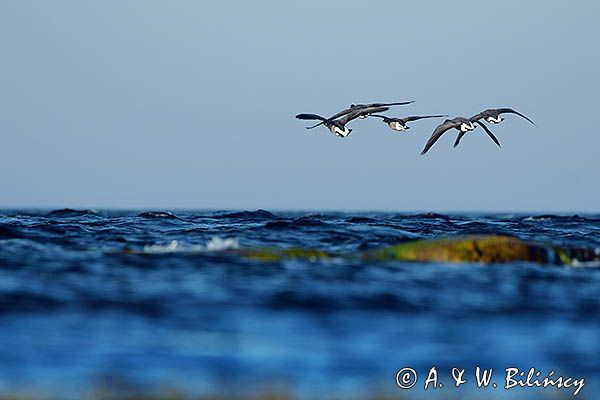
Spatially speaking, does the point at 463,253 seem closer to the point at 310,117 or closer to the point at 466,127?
the point at 310,117

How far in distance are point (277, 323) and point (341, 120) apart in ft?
67.6

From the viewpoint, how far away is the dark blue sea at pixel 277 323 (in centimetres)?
1205

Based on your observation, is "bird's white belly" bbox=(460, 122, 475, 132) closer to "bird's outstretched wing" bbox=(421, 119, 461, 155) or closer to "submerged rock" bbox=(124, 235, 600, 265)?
"bird's outstretched wing" bbox=(421, 119, 461, 155)

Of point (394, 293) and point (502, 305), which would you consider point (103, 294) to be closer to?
point (394, 293)

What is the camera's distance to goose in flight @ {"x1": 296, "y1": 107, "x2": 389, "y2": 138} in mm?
33562

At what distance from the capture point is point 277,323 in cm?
1543

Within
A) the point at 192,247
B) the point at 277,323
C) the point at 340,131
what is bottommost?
the point at 277,323

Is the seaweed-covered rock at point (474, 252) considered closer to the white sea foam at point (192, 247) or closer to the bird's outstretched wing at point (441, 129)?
the white sea foam at point (192, 247)

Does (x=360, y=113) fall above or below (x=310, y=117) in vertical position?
above

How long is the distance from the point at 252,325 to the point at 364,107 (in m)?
22.4

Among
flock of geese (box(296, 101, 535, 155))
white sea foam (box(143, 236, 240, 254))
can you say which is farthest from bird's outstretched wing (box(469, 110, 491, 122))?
white sea foam (box(143, 236, 240, 254))

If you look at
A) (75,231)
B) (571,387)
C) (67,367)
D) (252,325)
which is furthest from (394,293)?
(75,231)

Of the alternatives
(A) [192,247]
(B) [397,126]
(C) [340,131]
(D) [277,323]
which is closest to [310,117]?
(C) [340,131]

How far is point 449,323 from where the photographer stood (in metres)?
15.8
